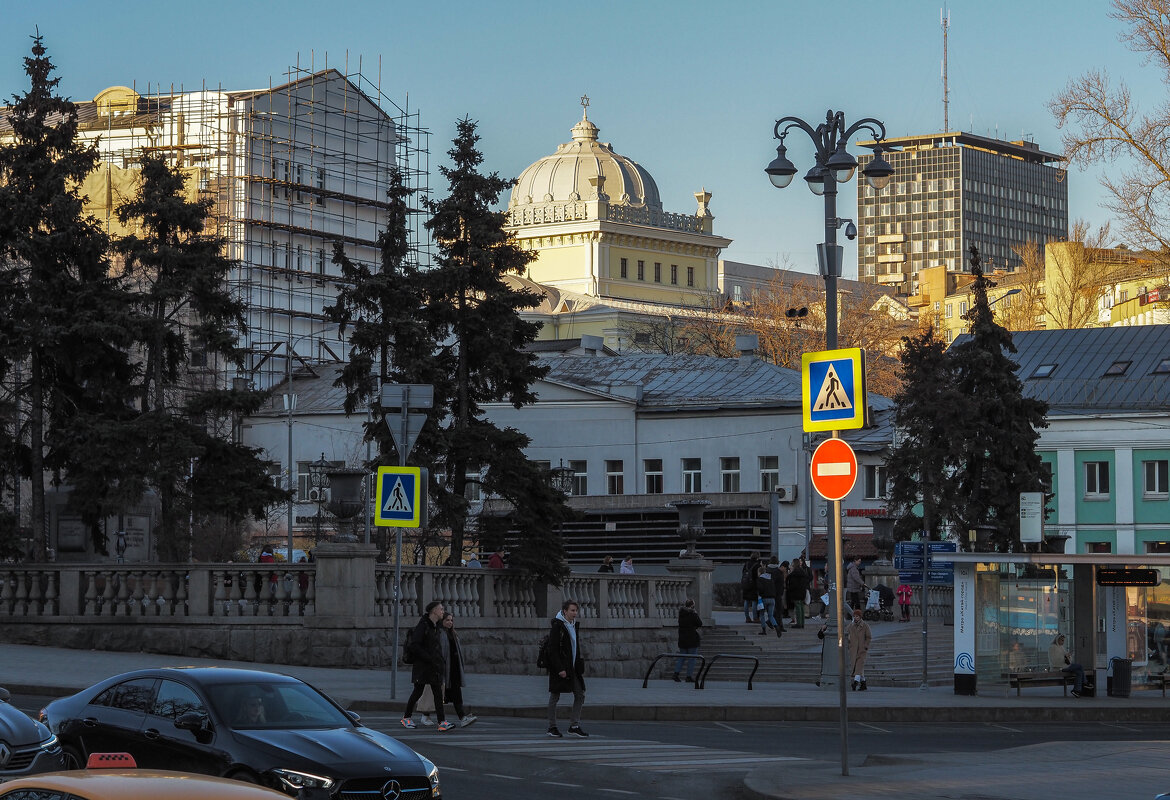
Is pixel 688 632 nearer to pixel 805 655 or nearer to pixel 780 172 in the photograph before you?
pixel 805 655

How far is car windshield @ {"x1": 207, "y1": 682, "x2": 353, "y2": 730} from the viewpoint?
13102 millimetres

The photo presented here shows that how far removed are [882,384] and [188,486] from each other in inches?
2411

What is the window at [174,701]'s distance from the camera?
1322 cm

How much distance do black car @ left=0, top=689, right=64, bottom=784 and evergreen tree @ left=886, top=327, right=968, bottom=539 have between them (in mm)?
43636

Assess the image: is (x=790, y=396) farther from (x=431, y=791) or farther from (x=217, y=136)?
(x=431, y=791)

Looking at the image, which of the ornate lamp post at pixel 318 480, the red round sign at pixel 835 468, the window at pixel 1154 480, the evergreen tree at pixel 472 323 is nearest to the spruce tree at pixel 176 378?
the evergreen tree at pixel 472 323

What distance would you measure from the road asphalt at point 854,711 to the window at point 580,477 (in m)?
37.9

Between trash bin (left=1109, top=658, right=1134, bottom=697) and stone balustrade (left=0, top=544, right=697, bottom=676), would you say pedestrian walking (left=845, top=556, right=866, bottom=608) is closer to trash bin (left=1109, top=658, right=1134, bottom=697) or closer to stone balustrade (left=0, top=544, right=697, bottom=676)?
trash bin (left=1109, top=658, right=1134, bottom=697)

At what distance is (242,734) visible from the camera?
42.3 ft

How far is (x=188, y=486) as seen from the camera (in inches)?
1362

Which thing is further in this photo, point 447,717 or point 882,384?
point 882,384

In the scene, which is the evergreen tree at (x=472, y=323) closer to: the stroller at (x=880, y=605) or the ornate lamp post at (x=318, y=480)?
the stroller at (x=880, y=605)

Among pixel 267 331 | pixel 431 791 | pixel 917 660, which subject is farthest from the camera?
pixel 267 331

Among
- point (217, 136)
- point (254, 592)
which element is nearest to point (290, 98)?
point (217, 136)
